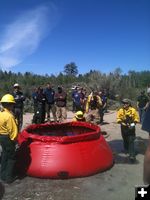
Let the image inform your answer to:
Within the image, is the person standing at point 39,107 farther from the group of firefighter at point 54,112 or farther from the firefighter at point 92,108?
the firefighter at point 92,108

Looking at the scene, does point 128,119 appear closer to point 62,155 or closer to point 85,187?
point 62,155

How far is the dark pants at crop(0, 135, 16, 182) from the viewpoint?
819 centimetres

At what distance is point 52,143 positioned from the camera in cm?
871

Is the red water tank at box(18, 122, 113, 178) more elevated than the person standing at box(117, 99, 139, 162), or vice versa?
the person standing at box(117, 99, 139, 162)

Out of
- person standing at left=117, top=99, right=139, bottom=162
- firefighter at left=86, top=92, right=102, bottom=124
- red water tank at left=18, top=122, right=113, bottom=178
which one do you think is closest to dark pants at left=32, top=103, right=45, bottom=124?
firefighter at left=86, top=92, right=102, bottom=124

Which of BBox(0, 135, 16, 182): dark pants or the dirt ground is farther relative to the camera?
BBox(0, 135, 16, 182): dark pants

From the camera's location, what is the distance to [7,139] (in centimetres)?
819

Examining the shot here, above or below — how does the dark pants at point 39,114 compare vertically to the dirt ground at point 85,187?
above

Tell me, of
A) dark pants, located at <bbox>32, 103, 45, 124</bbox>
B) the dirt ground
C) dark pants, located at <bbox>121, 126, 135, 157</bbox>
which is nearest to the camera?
the dirt ground

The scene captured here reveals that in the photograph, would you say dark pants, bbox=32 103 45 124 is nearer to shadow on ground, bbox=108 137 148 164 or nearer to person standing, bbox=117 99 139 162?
shadow on ground, bbox=108 137 148 164

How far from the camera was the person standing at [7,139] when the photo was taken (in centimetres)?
818

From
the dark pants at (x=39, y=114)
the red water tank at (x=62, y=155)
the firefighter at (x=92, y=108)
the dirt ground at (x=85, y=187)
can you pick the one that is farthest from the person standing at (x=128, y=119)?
the dark pants at (x=39, y=114)

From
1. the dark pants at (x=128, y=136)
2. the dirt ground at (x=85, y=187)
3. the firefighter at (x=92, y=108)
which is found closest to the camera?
the dirt ground at (x=85, y=187)

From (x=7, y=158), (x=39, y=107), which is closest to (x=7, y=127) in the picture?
(x=7, y=158)
